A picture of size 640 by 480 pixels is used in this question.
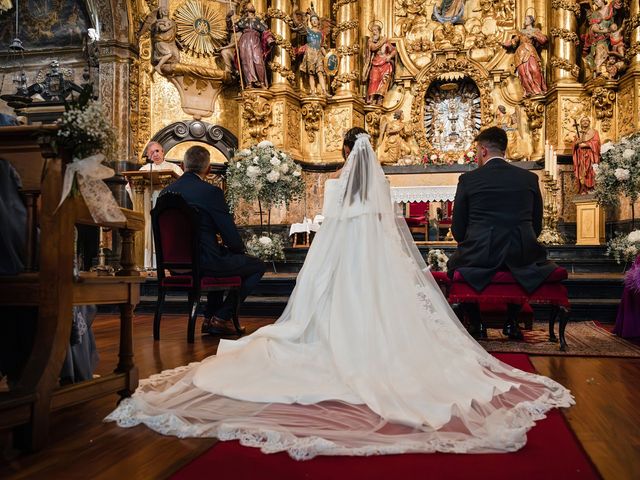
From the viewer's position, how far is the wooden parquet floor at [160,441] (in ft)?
6.48

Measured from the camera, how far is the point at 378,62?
12.2 metres

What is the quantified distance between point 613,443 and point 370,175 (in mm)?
2035

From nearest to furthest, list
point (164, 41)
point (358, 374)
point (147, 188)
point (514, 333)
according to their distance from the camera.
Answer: point (358, 374)
point (514, 333)
point (147, 188)
point (164, 41)

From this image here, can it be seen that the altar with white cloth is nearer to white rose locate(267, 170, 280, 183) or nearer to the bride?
white rose locate(267, 170, 280, 183)

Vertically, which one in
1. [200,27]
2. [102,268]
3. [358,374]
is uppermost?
[200,27]

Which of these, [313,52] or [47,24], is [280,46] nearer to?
[313,52]

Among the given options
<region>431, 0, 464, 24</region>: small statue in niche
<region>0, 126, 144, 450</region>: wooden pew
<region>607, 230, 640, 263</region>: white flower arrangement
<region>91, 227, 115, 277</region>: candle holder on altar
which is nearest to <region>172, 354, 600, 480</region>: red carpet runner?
<region>0, 126, 144, 450</region>: wooden pew

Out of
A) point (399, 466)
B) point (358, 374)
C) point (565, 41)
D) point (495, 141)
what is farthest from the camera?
point (565, 41)

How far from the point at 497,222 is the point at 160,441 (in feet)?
10.2

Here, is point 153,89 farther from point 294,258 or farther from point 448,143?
point 448,143

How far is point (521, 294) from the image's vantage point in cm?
447

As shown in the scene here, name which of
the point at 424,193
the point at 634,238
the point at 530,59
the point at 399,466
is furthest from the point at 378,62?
the point at 399,466

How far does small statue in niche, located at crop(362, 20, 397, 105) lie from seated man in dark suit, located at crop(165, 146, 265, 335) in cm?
759

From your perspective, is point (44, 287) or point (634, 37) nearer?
point (44, 287)
